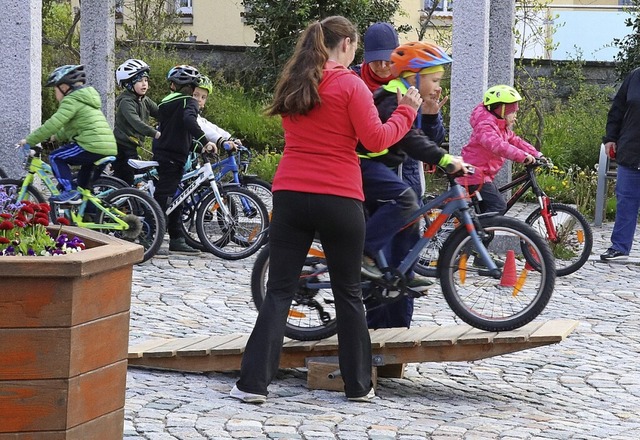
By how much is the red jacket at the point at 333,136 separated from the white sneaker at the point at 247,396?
99cm

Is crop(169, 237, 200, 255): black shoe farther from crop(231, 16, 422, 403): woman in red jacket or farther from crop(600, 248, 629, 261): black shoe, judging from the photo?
crop(231, 16, 422, 403): woman in red jacket

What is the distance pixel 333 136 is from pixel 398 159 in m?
0.97

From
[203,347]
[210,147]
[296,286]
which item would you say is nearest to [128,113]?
[210,147]

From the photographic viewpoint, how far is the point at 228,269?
11.1 m

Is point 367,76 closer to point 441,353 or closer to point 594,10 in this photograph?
point 441,353

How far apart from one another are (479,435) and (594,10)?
2135 cm

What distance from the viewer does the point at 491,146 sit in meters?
10.5

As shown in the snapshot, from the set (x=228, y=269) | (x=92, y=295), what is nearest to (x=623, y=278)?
(x=228, y=269)

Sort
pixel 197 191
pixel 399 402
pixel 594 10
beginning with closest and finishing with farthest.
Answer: pixel 399 402
pixel 197 191
pixel 594 10

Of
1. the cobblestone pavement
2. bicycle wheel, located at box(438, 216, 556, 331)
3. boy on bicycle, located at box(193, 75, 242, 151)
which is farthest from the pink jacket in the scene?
bicycle wheel, located at box(438, 216, 556, 331)

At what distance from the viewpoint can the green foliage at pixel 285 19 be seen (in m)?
22.1

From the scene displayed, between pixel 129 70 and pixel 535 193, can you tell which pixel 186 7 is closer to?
pixel 129 70

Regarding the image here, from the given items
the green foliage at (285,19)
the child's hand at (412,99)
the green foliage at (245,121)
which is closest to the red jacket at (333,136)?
the child's hand at (412,99)

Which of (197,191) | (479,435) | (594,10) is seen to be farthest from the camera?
(594,10)
